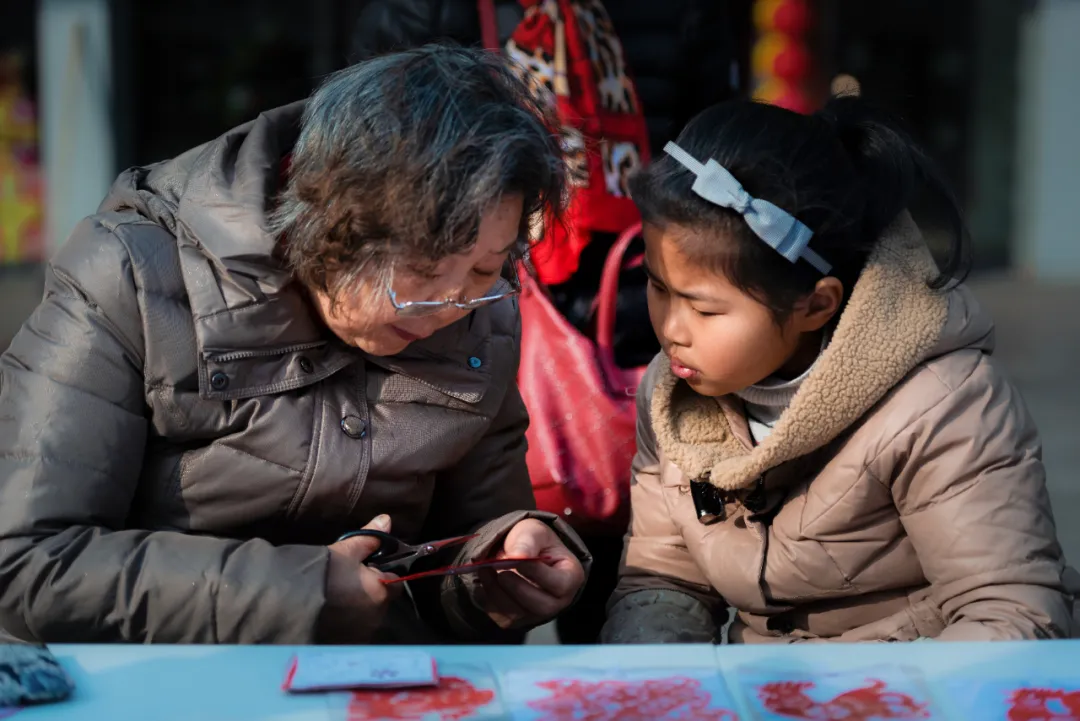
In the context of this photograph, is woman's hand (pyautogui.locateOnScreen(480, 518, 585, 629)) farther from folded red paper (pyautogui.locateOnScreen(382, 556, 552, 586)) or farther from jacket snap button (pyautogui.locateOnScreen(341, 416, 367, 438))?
jacket snap button (pyautogui.locateOnScreen(341, 416, 367, 438))

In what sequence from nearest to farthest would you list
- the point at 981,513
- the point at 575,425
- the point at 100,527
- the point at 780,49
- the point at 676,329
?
1. the point at 100,527
2. the point at 981,513
3. the point at 676,329
4. the point at 575,425
5. the point at 780,49

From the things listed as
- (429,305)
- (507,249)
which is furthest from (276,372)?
(507,249)

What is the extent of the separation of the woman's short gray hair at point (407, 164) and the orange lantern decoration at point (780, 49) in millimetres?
4914

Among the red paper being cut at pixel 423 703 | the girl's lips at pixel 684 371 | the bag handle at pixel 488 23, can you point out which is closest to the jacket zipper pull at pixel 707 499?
the girl's lips at pixel 684 371

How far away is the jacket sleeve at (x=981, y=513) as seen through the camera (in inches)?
76.8

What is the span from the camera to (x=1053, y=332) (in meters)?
7.74

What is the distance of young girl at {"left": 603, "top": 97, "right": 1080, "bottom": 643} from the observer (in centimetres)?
200

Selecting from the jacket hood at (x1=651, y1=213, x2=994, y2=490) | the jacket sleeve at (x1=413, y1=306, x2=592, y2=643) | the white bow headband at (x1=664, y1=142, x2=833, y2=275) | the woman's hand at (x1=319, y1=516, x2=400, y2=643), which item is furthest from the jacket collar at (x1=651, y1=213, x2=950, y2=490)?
the woman's hand at (x1=319, y1=516, x2=400, y2=643)

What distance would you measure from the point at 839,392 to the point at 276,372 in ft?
2.67

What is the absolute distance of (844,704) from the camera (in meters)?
1.49

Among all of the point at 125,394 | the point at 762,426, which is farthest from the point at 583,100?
the point at 125,394

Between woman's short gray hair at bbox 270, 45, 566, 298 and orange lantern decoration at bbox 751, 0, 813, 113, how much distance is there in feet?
16.1

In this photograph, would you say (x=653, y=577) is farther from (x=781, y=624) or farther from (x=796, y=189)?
(x=796, y=189)

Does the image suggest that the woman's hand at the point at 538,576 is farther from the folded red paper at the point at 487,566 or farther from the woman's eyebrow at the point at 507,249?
the woman's eyebrow at the point at 507,249
